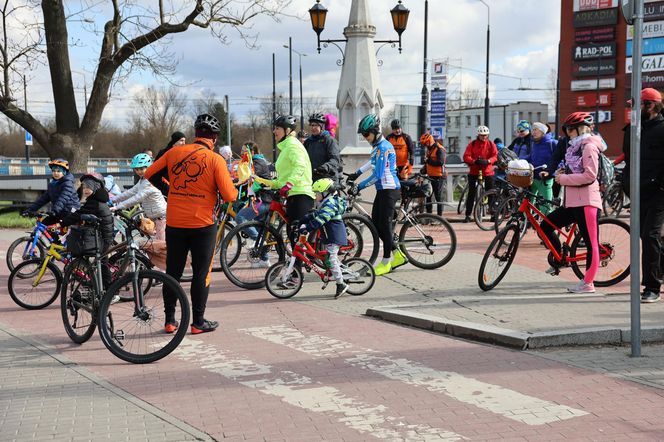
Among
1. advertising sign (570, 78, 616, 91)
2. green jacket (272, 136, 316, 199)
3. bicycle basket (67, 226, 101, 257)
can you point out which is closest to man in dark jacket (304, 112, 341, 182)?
green jacket (272, 136, 316, 199)

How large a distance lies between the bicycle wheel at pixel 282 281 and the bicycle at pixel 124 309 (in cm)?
190

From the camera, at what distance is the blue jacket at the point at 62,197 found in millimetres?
10219

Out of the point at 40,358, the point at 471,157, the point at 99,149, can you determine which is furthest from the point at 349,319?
the point at 99,149

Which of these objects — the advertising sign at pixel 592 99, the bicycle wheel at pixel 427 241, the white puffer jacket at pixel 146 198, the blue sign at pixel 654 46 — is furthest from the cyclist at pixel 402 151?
the advertising sign at pixel 592 99

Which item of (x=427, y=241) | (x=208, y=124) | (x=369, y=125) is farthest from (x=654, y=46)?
(x=208, y=124)

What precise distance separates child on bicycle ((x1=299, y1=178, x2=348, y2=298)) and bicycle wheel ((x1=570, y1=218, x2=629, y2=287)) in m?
2.57

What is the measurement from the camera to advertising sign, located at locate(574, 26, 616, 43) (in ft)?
219

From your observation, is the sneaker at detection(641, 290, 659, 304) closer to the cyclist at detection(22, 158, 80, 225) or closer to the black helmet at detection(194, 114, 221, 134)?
the black helmet at detection(194, 114, 221, 134)

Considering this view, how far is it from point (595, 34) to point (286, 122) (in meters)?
64.0

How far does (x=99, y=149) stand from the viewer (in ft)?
348

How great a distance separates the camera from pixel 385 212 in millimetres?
10070

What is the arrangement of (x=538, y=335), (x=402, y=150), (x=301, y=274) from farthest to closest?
1. (x=402, y=150)
2. (x=301, y=274)
3. (x=538, y=335)

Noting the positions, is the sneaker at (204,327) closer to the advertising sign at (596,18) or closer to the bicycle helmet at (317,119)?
the bicycle helmet at (317,119)

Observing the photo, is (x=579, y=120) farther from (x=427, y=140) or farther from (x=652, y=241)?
(x=427, y=140)
